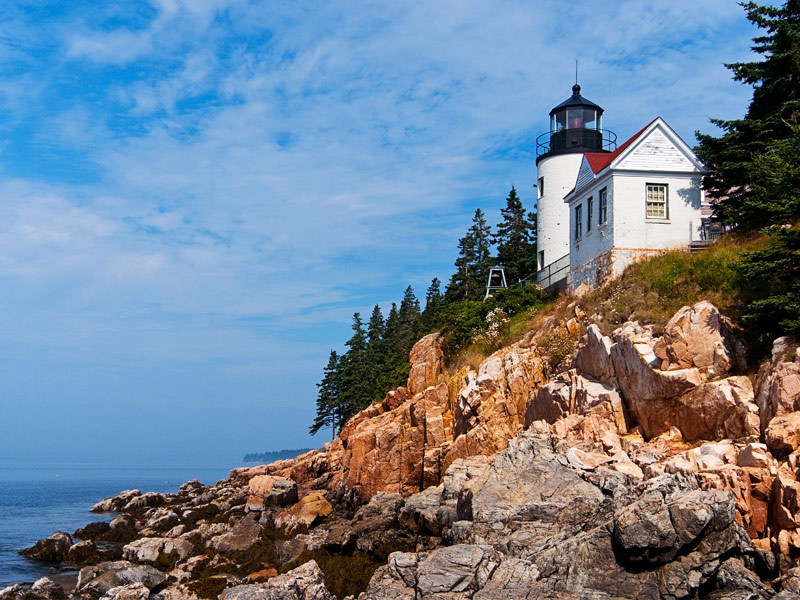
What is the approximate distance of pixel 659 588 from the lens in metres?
13.0

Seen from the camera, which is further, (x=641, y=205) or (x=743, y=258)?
(x=641, y=205)

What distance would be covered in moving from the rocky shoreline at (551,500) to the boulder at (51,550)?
0.07 m

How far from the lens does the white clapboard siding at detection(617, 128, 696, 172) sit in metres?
28.3

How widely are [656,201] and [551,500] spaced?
15.7m

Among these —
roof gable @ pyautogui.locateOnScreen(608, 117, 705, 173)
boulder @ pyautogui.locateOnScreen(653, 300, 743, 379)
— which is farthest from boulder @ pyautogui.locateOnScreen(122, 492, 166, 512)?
boulder @ pyautogui.locateOnScreen(653, 300, 743, 379)

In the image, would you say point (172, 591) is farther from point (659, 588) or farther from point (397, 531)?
point (659, 588)

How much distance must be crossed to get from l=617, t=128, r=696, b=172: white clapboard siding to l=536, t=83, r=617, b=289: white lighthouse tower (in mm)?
8049

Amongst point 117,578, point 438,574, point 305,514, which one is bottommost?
point 117,578

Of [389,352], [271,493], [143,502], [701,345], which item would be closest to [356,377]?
[389,352]

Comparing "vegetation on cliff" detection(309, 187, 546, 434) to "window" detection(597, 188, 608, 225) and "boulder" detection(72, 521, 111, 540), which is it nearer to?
"window" detection(597, 188, 608, 225)

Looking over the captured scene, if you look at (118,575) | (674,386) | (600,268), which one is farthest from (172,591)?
(600,268)

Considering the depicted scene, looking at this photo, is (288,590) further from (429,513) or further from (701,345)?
(701,345)

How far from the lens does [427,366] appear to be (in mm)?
35562

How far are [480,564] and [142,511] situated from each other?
107ft
